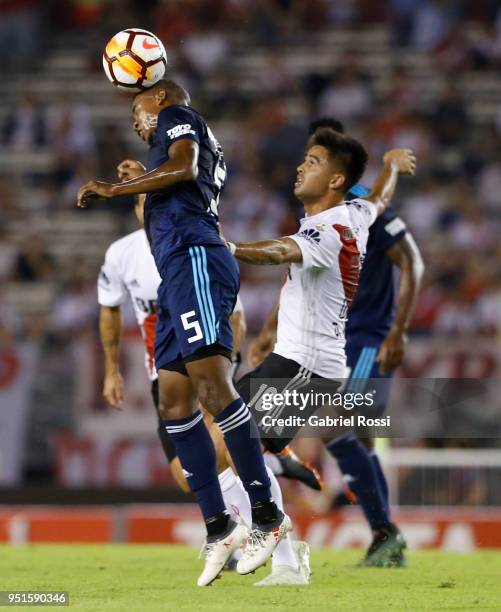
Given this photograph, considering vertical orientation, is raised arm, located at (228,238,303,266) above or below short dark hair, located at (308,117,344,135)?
below

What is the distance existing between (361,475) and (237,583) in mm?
1508

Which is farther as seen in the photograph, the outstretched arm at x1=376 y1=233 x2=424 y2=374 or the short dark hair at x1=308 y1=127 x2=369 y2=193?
the outstretched arm at x1=376 y1=233 x2=424 y2=374

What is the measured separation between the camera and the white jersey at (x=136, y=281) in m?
8.62

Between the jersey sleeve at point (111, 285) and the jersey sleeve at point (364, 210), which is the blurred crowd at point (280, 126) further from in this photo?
the jersey sleeve at point (364, 210)

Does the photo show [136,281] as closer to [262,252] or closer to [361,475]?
[361,475]

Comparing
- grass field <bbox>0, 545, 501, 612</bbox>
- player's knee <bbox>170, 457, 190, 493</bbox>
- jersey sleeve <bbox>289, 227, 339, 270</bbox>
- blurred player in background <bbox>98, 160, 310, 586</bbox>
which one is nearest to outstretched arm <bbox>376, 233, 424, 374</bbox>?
blurred player in background <bbox>98, 160, 310, 586</bbox>

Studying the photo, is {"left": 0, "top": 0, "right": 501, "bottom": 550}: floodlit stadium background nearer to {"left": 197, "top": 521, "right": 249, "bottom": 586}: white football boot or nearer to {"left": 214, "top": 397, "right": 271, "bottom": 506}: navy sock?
{"left": 197, "top": 521, "right": 249, "bottom": 586}: white football boot

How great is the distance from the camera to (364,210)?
7812mm

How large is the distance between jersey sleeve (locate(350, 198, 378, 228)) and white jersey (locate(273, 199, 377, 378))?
0.79 feet

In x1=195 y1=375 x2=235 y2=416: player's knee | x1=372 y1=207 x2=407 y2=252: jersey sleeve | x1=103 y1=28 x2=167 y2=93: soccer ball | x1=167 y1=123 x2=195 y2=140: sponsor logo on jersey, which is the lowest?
x1=195 y1=375 x2=235 y2=416: player's knee

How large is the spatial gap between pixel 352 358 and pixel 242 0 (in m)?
13.2

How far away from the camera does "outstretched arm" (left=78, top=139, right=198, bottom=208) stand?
6.41 m

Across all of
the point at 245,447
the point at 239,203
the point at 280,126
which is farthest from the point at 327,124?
the point at 280,126

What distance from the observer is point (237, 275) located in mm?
6730
